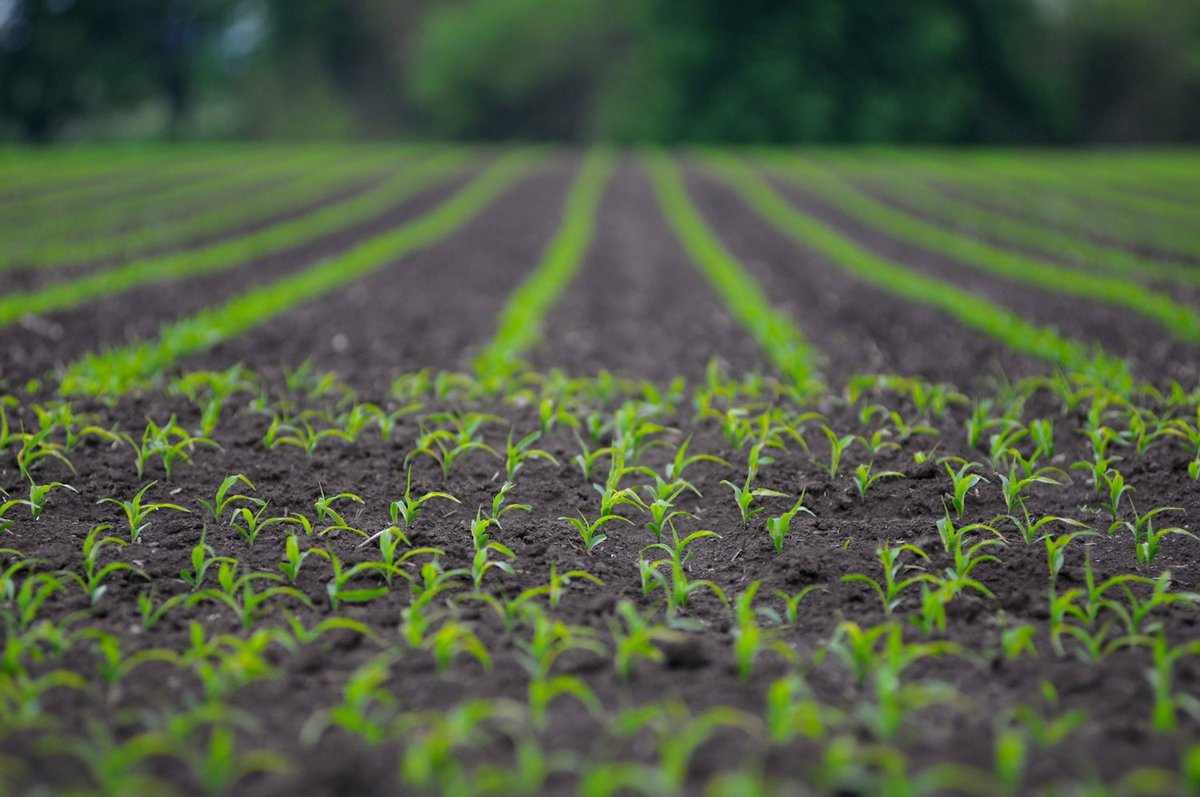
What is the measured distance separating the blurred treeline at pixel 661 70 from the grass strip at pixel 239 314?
29.4m

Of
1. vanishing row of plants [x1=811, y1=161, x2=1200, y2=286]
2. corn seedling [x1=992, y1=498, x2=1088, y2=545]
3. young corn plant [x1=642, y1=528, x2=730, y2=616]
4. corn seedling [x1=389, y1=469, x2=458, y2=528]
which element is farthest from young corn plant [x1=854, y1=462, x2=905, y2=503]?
vanishing row of plants [x1=811, y1=161, x2=1200, y2=286]

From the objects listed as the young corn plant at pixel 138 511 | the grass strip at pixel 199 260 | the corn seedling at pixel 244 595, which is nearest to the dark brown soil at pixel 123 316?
the grass strip at pixel 199 260

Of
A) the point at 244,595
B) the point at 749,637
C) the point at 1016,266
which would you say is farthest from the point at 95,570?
the point at 1016,266

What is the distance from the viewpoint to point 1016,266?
10.5m

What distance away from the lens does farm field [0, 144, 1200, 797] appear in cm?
249

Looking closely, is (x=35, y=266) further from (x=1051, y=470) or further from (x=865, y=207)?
(x=865, y=207)

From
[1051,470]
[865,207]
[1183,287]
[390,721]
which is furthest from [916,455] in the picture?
[865,207]

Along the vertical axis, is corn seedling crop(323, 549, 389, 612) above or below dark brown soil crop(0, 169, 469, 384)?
below

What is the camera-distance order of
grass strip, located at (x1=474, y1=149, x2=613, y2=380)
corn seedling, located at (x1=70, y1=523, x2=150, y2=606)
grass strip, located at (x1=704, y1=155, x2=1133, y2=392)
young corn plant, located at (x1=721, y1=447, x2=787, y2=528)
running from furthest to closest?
grass strip, located at (x1=474, y1=149, x2=613, y2=380)
grass strip, located at (x1=704, y1=155, x2=1133, y2=392)
young corn plant, located at (x1=721, y1=447, x2=787, y2=528)
corn seedling, located at (x1=70, y1=523, x2=150, y2=606)

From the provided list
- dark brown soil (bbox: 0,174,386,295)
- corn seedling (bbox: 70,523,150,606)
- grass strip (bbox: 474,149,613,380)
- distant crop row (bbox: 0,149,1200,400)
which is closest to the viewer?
corn seedling (bbox: 70,523,150,606)

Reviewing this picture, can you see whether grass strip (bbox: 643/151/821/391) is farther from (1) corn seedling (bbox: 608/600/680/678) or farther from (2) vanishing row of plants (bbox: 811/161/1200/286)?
(2) vanishing row of plants (bbox: 811/161/1200/286)

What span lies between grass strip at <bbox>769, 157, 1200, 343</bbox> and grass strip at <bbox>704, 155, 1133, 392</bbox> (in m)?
0.95

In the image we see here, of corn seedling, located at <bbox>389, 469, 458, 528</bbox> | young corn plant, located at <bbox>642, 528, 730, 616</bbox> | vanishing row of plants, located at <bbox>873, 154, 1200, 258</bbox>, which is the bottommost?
young corn plant, located at <bbox>642, 528, 730, 616</bbox>

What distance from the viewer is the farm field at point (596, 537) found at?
8.16 feet
